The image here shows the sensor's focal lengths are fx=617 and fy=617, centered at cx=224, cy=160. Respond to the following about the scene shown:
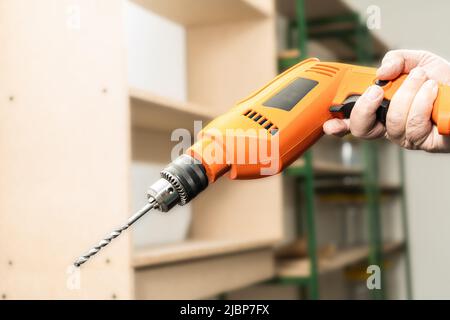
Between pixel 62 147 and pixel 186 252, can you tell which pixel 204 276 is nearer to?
pixel 186 252

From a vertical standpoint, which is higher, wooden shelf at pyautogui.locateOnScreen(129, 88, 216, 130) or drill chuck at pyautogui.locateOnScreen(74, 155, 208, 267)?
wooden shelf at pyautogui.locateOnScreen(129, 88, 216, 130)

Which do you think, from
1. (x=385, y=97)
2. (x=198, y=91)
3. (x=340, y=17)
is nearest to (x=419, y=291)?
(x=340, y=17)

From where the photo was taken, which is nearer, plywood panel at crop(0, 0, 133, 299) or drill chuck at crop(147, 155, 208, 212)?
drill chuck at crop(147, 155, 208, 212)

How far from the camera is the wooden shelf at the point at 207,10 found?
5.62ft

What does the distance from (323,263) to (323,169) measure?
1.20 ft

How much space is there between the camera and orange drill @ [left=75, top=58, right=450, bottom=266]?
0.74 metres

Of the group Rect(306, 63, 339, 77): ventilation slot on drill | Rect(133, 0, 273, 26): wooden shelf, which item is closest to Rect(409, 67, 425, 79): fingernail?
Rect(306, 63, 339, 77): ventilation slot on drill

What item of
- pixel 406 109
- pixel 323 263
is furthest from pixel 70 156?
pixel 323 263

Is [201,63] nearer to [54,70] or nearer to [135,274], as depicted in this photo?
[54,70]

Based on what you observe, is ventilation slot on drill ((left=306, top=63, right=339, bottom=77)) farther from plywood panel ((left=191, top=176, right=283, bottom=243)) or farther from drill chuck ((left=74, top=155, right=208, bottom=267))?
plywood panel ((left=191, top=176, right=283, bottom=243))

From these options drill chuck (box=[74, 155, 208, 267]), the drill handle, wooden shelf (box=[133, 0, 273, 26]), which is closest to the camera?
drill chuck (box=[74, 155, 208, 267])

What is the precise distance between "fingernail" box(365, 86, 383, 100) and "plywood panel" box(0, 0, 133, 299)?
52 centimetres

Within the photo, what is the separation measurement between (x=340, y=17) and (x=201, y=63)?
93cm

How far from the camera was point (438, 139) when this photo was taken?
0.91 m
